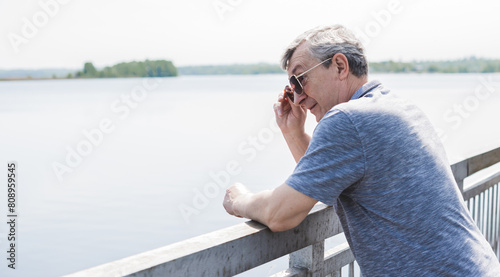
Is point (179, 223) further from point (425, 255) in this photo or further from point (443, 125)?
point (443, 125)

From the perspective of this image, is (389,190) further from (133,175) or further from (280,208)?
(133,175)

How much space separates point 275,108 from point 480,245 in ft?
3.19

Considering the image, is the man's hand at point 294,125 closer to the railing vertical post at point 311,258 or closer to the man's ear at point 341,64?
the man's ear at point 341,64

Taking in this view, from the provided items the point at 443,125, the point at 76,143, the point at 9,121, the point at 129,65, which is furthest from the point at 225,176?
the point at 129,65

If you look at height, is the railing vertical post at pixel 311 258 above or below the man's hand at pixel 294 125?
below

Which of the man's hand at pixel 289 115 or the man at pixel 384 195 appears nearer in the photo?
the man at pixel 384 195

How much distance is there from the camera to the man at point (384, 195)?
145cm

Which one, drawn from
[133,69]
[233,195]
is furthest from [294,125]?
[133,69]

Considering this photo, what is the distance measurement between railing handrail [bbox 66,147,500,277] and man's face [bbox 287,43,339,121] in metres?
0.40

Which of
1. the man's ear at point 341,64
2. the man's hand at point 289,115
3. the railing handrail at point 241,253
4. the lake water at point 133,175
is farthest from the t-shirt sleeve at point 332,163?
the lake water at point 133,175

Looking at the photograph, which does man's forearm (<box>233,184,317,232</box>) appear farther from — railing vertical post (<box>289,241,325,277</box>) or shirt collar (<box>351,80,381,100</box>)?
shirt collar (<box>351,80,381,100</box>)

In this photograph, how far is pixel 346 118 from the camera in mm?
1467

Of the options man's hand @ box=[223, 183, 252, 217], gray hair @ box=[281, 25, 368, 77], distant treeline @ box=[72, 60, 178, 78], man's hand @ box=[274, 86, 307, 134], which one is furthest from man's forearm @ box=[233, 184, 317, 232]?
distant treeline @ box=[72, 60, 178, 78]

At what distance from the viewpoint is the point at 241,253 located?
1354 millimetres
